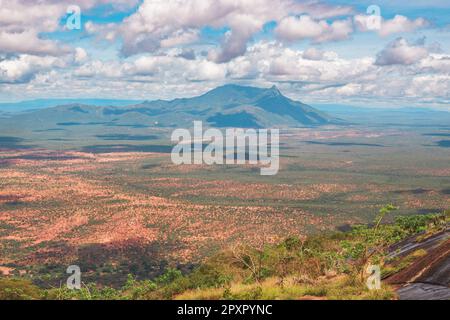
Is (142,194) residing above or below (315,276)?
below

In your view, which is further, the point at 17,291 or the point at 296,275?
the point at 17,291

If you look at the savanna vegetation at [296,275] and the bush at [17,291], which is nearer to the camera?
the savanna vegetation at [296,275]

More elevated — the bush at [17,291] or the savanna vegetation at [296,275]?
the savanna vegetation at [296,275]

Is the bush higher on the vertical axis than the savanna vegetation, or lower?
lower

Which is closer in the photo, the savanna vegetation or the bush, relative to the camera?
the savanna vegetation

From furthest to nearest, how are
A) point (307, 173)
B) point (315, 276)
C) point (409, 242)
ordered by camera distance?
point (307, 173)
point (409, 242)
point (315, 276)

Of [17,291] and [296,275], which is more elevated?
[296,275]

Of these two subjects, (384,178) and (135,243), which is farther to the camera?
(384,178)
